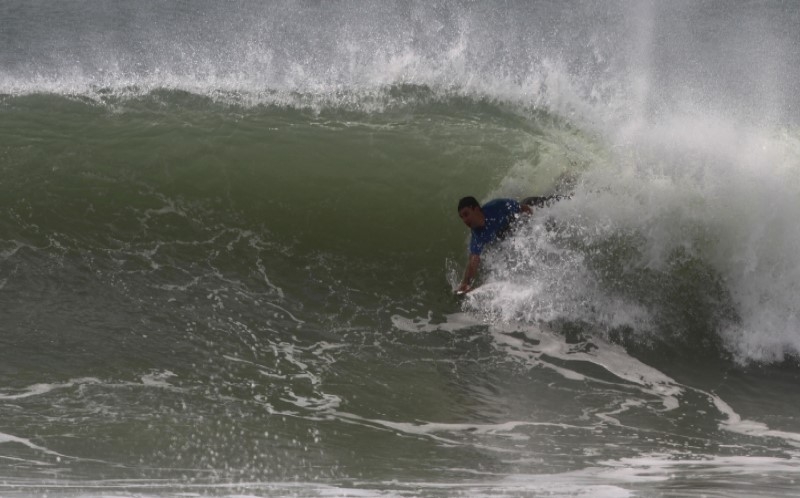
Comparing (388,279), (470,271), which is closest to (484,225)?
(470,271)

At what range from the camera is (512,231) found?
7773 mm

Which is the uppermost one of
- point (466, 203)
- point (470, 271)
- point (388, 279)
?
point (466, 203)

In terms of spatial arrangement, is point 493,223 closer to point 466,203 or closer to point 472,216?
point 472,216

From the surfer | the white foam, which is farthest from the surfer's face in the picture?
the white foam

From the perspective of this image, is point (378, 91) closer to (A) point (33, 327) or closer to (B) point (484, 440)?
(A) point (33, 327)

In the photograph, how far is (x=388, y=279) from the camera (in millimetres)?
8297

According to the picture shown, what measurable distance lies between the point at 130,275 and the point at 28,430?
254cm

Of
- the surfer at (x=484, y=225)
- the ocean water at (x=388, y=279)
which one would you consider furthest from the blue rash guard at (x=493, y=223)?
the ocean water at (x=388, y=279)

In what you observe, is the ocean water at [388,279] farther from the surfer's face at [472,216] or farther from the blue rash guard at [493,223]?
the surfer's face at [472,216]

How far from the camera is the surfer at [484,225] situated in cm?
748

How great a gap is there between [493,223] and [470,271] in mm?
455

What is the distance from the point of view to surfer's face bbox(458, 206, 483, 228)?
7.34m

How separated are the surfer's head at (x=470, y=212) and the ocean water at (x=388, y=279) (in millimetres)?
380

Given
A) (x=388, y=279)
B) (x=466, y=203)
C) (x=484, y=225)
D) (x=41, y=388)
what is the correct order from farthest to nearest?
(x=388, y=279) < (x=484, y=225) < (x=466, y=203) < (x=41, y=388)
